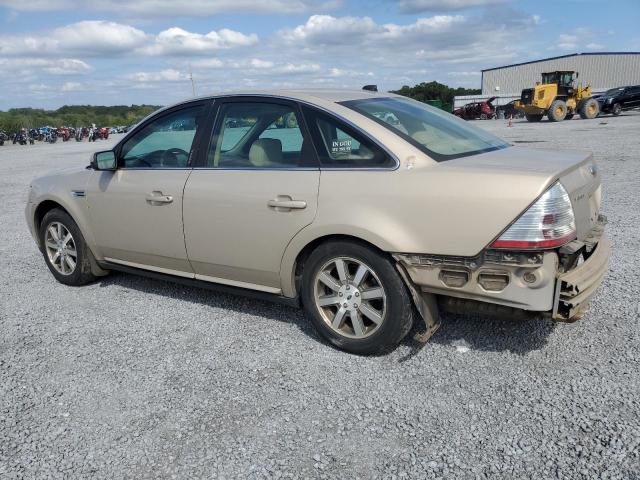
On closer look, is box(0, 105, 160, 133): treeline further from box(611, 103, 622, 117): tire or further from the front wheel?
box(611, 103, 622, 117): tire

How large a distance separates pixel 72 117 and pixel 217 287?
8407 centimetres

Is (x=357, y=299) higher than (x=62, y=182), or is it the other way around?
(x=62, y=182)

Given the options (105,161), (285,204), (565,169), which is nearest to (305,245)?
(285,204)

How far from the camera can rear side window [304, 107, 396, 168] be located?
3.30 m

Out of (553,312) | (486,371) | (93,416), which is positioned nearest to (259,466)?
(93,416)

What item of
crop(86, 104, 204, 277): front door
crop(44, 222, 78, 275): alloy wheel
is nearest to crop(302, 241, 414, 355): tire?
crop(86, 104, 204, 277): front door

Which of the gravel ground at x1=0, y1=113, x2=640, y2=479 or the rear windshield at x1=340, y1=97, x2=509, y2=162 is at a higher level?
the rear windshield at x1=340, y1=97, x2=509, y2=162

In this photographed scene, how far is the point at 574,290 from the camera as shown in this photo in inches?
115

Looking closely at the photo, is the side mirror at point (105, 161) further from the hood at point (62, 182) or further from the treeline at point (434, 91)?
the treeline at point (434, 91)

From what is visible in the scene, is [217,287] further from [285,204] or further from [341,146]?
[341,146]

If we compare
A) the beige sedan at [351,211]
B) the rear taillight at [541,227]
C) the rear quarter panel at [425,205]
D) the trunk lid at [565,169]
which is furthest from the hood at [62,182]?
the rear taillight at [541,227]

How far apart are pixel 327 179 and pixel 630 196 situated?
6.36 meters

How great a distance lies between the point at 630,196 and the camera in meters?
7.94

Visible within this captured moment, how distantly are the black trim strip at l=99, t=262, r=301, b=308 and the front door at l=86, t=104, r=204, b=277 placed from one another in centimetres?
5
